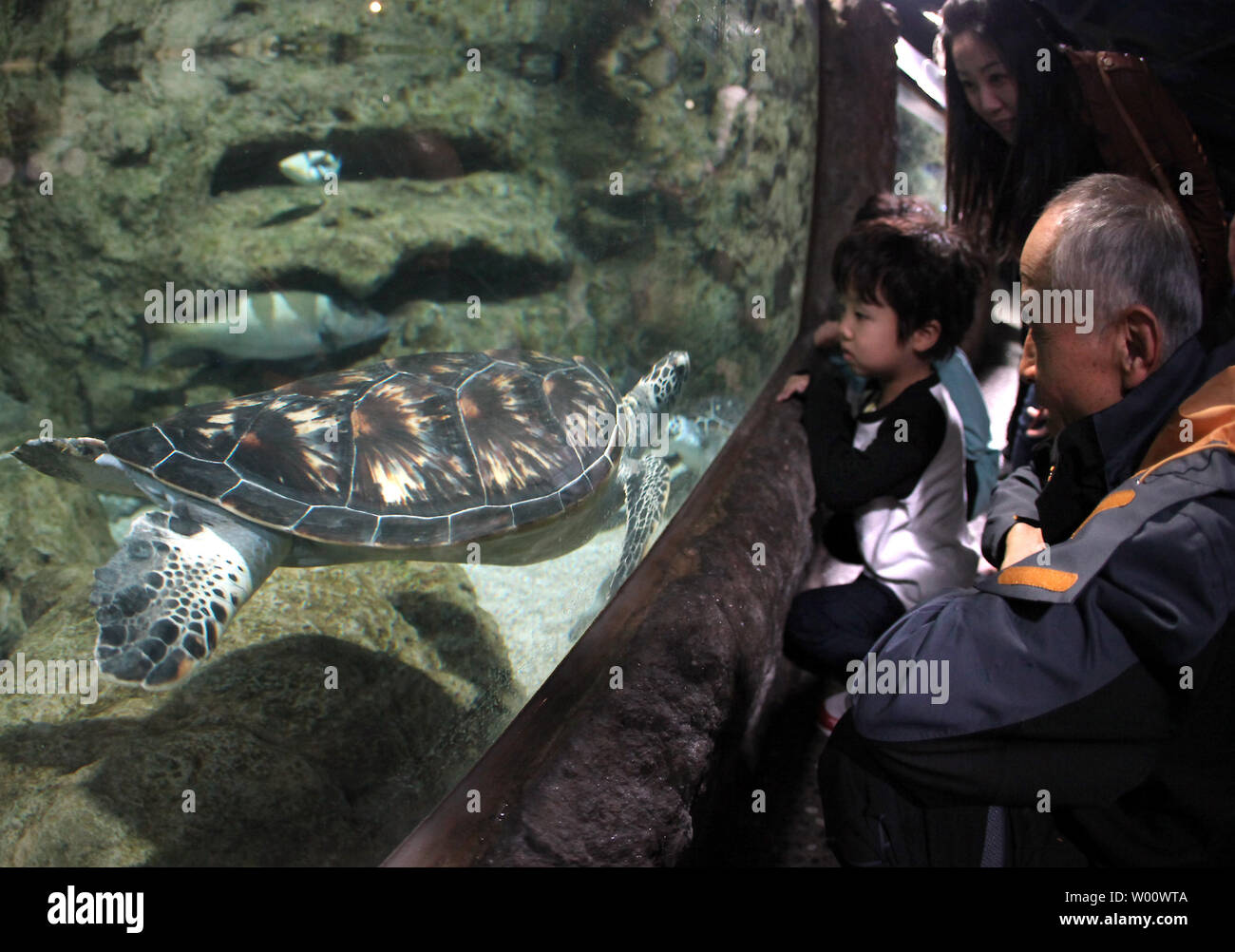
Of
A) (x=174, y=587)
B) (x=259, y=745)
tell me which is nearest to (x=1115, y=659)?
(x=259, y=745)

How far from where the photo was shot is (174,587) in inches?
52.9

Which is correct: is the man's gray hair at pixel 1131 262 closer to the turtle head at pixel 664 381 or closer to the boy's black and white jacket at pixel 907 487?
the boy's black and white jacket at pixel 907 487

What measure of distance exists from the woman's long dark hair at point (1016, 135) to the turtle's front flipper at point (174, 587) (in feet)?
6.34

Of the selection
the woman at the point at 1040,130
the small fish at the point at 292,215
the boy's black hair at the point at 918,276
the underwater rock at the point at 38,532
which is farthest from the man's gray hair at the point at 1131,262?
the small fish at the point at 292,215

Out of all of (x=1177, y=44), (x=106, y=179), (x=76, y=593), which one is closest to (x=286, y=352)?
(x=76, y=593)

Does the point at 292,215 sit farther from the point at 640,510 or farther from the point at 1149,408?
the point at 1149,408

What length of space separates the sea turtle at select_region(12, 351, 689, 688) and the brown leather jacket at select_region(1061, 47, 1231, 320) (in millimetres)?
1372

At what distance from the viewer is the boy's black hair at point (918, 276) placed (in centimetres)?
172

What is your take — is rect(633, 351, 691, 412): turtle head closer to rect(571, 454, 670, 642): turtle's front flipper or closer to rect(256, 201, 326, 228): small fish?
rect(571, 454, 670, 642): turtle's front flipper

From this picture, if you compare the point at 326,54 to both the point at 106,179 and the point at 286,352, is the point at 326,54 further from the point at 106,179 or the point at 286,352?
the point at 286,352

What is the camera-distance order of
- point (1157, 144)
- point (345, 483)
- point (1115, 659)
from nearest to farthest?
point (1115, 659), point (1157, 144), point (345, 483)

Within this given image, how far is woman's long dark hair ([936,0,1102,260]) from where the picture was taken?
5.13 feet

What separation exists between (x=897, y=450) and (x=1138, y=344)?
0.67 meters

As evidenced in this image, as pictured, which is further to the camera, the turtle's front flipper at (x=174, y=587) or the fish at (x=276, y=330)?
the fish at (x=276, y=330)
